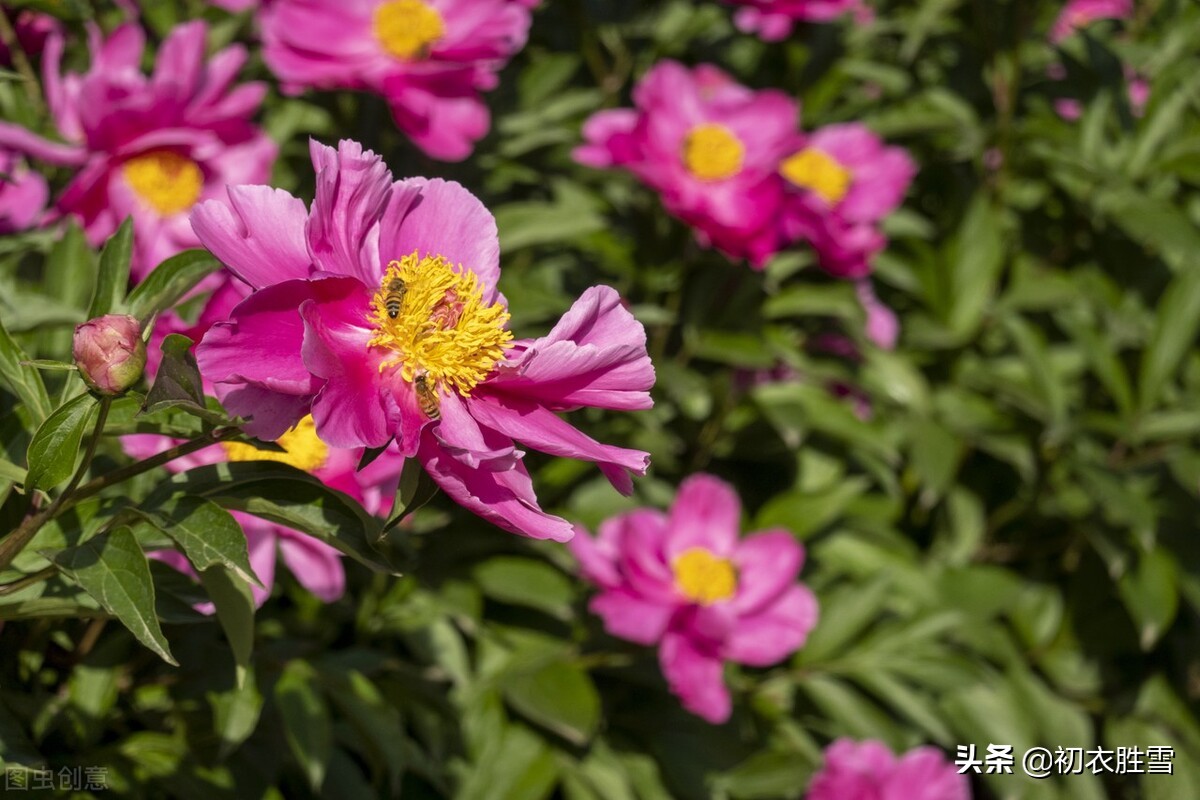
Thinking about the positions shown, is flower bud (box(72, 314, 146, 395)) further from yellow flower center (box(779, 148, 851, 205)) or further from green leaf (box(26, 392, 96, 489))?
yellow flower center (box(779, 148, 851, 205))

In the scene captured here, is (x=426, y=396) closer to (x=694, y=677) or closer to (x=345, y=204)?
(x=345, y=204)

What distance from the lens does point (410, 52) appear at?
1.57 meters

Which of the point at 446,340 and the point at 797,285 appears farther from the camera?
the point at 797,285

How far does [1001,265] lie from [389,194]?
1.51 metres

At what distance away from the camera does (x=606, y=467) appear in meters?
0.83

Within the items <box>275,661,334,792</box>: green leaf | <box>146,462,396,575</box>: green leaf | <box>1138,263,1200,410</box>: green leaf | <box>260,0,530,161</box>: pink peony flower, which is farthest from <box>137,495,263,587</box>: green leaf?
<box>1138,263,1200,410</box>: green leaf

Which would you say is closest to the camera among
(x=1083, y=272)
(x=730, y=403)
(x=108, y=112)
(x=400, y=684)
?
(x=108, y=112)

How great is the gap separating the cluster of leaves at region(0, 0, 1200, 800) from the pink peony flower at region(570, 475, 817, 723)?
9 centimetres

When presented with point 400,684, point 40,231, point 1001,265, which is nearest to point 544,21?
point 1001,265

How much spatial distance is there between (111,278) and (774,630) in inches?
38.7

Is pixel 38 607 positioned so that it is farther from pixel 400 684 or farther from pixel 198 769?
pixel 400 684

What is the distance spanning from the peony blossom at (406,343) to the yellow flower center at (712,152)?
0.89 metres

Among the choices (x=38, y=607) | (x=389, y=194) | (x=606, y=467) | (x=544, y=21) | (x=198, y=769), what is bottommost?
(x=198, y=769)

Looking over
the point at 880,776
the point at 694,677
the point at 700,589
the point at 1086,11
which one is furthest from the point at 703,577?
the point at 1086,11
